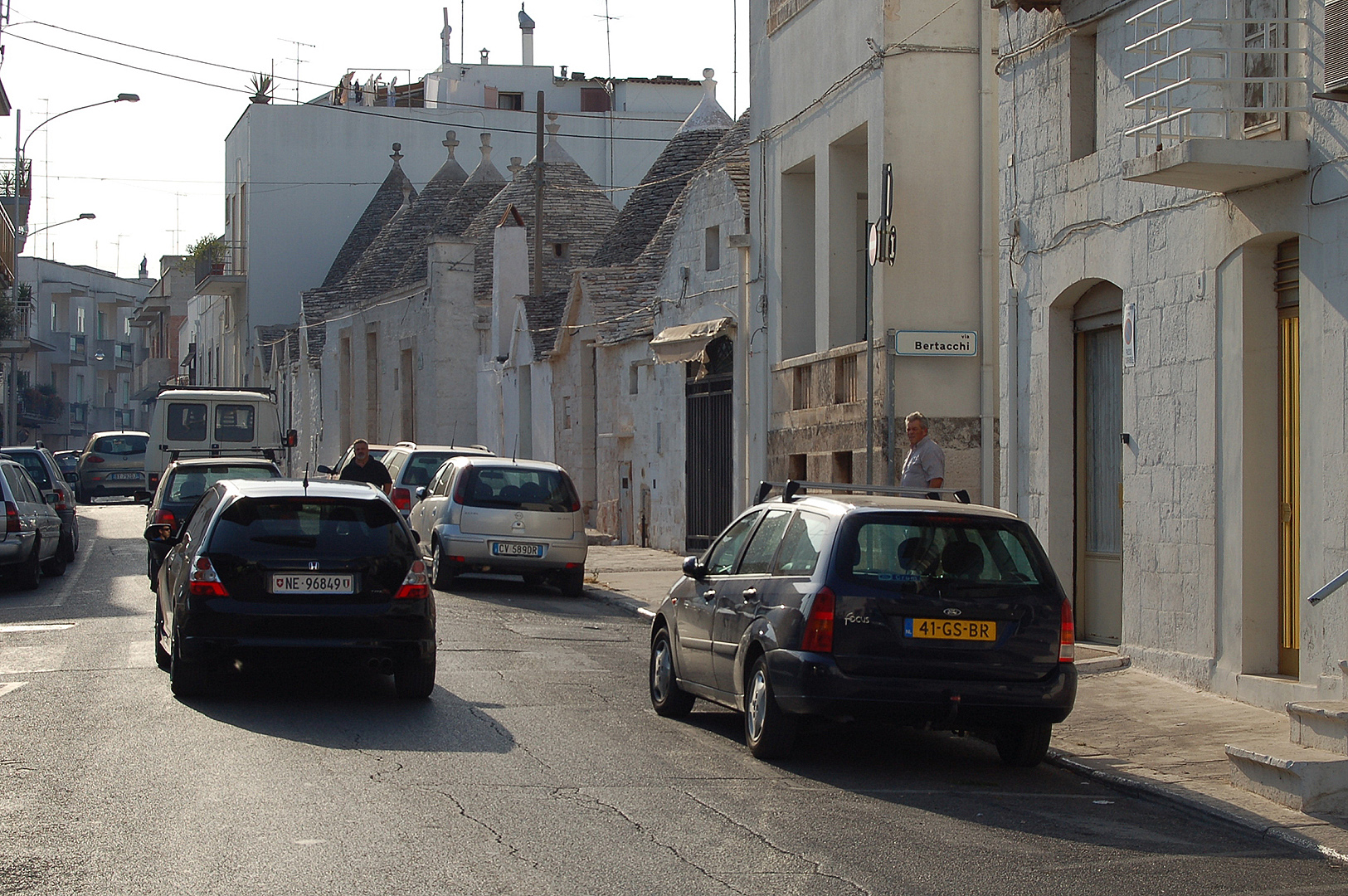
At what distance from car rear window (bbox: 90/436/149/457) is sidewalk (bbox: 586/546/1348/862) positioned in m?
36.3

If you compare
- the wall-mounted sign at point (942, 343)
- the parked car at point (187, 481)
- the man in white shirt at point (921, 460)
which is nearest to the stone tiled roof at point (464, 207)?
the parked car at point (187, 481)

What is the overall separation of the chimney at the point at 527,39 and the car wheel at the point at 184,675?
6095 centimetres

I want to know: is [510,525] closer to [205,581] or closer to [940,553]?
[205,581]

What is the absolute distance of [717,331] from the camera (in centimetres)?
2392

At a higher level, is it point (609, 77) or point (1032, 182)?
point (609, 77)

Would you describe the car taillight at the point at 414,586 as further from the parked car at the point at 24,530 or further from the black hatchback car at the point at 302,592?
the parked car at the point at 24,530

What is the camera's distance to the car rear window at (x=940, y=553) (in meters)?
8.77

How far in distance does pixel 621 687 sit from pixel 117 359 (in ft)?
338

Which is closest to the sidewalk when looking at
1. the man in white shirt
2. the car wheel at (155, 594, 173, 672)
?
the man in white shirt

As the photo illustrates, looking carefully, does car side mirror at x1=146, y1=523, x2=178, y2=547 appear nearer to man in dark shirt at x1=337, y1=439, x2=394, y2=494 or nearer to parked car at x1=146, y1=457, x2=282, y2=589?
parked car at x1=146, y1=457, x2=282, y2=589

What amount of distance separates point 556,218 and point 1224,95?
3250 cm

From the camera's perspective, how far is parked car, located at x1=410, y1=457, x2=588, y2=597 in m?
19.3

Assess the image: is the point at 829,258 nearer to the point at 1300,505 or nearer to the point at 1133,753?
the point at 1300,505

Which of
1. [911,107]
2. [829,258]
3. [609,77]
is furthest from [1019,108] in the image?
[609,77]
